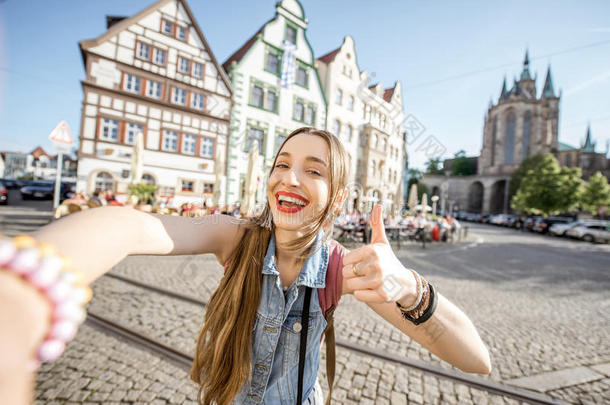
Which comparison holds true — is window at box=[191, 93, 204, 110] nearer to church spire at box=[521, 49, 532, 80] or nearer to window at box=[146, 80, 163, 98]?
window at box=[146, 80, 163, 98]

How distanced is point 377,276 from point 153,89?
17216 mm

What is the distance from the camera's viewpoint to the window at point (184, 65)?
48.7ft

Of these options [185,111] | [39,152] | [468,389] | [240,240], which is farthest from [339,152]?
[39,152]

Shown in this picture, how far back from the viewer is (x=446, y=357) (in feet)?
3.81

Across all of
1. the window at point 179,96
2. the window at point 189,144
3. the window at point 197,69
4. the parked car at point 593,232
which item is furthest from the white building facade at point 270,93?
the parked car at point 593,232

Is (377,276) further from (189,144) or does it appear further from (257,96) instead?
(257,96)

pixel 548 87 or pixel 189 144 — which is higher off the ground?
pixel 548 87

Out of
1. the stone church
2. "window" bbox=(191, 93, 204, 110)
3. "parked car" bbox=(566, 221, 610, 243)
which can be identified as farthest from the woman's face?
the stone church

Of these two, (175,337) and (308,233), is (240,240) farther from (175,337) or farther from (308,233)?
(175,337)

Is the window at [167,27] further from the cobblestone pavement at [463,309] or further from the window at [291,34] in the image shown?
the cobblestone pavement at [463,309]

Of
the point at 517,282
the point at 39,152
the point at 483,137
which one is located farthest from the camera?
the point at 483,137

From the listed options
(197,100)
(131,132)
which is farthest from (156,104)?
(197,100)

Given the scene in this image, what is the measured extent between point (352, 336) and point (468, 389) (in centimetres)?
138

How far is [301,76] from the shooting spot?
18016 millimetres
